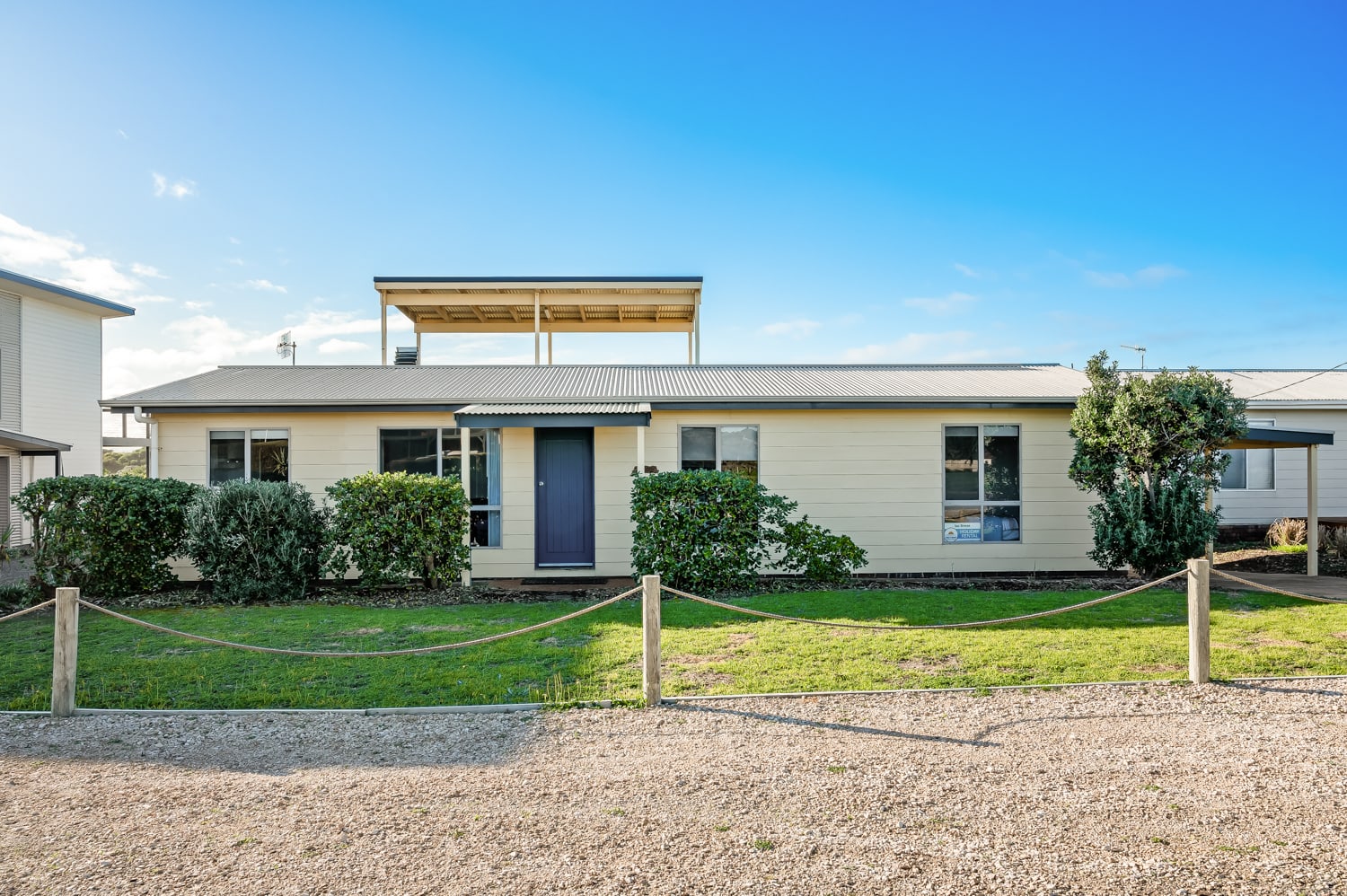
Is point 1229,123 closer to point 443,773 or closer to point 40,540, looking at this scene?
point 443,773

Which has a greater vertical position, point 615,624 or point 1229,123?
point 1229,123

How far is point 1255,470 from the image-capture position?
629 inches

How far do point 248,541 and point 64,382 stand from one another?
14739 millimetres

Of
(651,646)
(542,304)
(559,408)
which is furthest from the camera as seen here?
(542,304)

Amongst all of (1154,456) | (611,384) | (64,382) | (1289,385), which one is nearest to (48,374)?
(64,382)

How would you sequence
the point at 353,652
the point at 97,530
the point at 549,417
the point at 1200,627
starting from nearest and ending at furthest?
1. the point at 1200,627
2. the point at 353,652
3. the point at 97,530
4. the point at 549,417

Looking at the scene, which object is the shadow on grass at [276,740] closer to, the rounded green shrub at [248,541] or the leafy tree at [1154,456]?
the rounded green shrub at [248,541]

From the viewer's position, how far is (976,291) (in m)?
17.6

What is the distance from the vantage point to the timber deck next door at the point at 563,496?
11.1 meters

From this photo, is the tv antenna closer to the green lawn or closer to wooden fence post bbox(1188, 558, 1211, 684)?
the green lawn

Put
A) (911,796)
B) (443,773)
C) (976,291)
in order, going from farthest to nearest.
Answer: (976,291) < (443,773) < (911,796)

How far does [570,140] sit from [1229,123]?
41.9 ft

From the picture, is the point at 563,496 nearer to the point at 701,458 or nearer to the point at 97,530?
the point at 701,458

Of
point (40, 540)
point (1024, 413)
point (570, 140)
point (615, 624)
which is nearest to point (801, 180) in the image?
point (570, 140)
